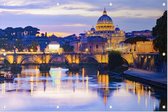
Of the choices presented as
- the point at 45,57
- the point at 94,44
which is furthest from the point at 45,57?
the point at 94,44

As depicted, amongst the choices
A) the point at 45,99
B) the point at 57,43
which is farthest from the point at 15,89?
the point at 57,43

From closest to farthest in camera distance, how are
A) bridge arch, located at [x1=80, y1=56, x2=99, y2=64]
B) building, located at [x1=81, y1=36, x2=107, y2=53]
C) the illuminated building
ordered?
bridge arch, located at [x1=80, y1=56, x2=99, y2=64], building, located at [x1=81, y1=36, x2=107, y2=53], the illuminated building

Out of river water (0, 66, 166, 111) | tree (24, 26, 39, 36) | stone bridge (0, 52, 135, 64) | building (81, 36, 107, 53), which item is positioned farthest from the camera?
tree (24, 26, 39, 36)

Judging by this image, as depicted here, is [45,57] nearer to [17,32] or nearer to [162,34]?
[17,32]

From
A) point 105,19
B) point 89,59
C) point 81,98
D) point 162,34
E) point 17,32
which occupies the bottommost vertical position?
point 81,98

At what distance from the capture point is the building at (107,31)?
27984mm

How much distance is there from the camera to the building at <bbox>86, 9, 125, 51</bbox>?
1102 inches

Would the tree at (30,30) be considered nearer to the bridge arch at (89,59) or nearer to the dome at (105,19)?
the dome at (105,19)

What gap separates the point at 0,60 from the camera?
2005 cm

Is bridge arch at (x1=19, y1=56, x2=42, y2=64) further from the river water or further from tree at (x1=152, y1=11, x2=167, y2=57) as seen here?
tree at (x1=152, y1=11, x2=167, y2=57)

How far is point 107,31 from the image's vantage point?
98.3ft

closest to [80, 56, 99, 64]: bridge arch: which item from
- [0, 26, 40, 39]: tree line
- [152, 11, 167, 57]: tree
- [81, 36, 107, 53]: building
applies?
[81, 36, 107, 53]: building

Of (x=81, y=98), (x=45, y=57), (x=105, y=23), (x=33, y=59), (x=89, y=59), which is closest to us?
(x=81, y=98)

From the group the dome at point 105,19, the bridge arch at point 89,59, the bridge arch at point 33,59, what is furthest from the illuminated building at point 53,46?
the bridge arch at point 33,59
